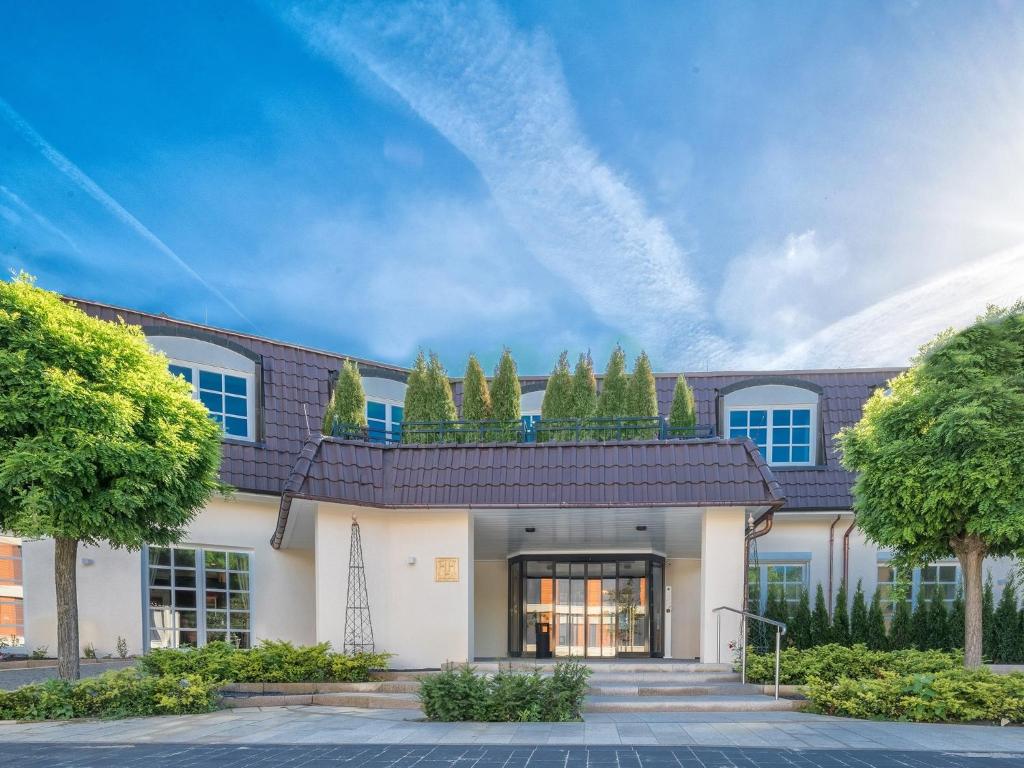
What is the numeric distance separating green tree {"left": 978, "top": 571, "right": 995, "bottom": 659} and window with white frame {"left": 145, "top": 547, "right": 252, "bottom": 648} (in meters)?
14.1

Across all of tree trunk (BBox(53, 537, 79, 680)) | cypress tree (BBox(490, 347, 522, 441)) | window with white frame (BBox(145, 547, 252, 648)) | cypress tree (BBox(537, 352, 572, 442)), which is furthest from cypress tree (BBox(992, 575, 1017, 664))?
tree trunk (BBox(53, 537, 79, 680))

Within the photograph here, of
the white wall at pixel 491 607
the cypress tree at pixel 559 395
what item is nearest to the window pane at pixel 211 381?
the cypress tree at pixel 559 395

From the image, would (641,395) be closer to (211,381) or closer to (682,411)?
(682,411)

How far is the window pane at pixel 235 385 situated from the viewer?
15.1 metres

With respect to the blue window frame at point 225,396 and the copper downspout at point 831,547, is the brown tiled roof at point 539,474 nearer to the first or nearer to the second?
the blue window frame at point 225,396

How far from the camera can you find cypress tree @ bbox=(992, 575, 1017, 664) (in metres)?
14.4

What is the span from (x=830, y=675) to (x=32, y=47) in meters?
19.7

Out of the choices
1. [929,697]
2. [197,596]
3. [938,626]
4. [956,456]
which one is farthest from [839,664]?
[197,596]

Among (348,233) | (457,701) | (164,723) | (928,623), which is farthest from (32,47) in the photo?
(928,623)

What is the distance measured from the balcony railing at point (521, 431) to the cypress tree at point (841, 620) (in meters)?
4.23

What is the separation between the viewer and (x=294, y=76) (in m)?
18.0

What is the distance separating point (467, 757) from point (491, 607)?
10360 millimetres

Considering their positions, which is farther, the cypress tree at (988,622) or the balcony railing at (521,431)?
the cypress tree at (988,622)

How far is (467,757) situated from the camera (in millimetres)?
7035
